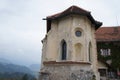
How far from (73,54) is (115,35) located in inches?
800

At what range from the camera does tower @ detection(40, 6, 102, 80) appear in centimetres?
1870

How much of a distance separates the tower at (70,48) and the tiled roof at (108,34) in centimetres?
1555

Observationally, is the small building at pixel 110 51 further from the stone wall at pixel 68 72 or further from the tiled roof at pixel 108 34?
the stone wall at pixel 68 72

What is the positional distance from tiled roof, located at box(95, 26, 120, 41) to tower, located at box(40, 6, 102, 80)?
15.6 m

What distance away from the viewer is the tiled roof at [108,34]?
119 feet

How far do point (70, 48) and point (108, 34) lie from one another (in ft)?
68.6

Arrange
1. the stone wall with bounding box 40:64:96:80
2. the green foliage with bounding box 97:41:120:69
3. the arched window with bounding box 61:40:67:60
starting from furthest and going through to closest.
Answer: the green foliage with bounding box 97:41:120:69 → the arched window with bounding box 61:40:67:60 → the stone wall with bounding box 40:64:96:80

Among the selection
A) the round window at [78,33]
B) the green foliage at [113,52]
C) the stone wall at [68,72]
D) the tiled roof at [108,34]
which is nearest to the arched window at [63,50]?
the stone wall at [68,72]

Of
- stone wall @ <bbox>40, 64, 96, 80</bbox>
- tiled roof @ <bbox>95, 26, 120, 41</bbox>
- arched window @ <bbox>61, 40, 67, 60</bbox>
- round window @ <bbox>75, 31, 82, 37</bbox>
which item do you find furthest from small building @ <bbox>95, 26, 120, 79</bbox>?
arched window @ <bbox>61, 40, 67, 60</bbox>

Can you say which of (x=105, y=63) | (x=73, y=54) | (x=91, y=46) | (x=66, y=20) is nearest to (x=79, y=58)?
(x=73, y=54)

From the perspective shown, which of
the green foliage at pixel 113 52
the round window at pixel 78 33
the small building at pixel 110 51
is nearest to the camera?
the round window at pixel 78 33

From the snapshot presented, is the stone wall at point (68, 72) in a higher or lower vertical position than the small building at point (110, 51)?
lower

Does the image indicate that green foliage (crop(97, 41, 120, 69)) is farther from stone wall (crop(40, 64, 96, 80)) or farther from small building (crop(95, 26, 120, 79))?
stone wall (crop(40, 64, 96, 80))

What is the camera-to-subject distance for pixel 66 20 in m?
20.3
